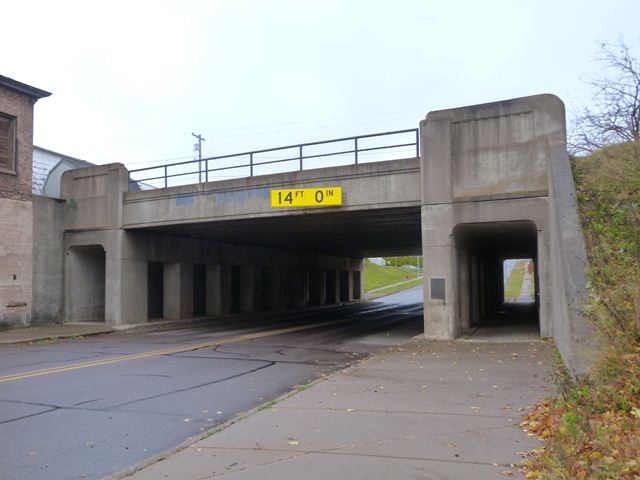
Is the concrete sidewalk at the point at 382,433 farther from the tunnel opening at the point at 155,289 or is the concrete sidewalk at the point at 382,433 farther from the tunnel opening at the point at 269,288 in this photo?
the tunnel opening at the point at 269,288

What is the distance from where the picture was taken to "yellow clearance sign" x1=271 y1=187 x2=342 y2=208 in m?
17.6

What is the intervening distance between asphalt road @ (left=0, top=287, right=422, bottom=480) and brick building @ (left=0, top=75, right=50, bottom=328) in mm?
4780

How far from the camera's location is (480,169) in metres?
15.3

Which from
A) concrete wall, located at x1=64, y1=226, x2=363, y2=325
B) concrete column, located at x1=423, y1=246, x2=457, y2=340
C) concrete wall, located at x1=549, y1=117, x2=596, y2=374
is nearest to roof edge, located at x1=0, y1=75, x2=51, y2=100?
concrete wall, located at x1=64, y1=226, x2=363, y2=325

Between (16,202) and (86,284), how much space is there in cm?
463

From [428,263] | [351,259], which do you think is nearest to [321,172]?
[428,263]

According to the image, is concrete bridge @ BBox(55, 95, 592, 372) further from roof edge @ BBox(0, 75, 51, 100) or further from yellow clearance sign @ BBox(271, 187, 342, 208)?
roof edge @ BBox(0, 75, 51, 100)

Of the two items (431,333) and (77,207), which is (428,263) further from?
(77,207)

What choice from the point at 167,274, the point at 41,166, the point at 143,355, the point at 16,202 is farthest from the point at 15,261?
the point at 41,166

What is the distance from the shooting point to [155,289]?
27312mm

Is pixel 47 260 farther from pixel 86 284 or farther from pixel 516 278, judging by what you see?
pixel 516 278

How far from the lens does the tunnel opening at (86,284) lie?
2320cm

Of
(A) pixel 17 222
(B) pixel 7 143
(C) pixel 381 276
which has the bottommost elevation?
(C) pixel 381 276

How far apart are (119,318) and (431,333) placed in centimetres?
1255
